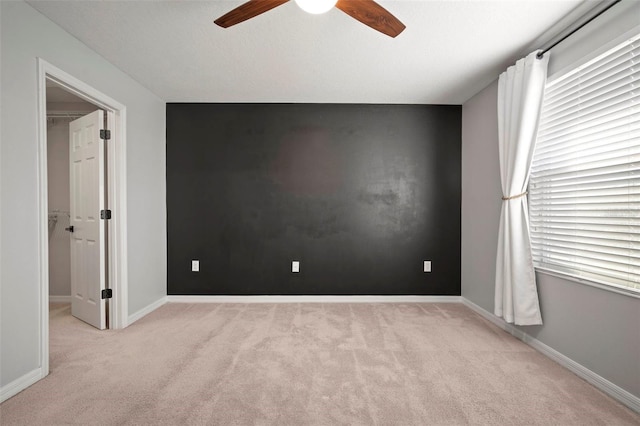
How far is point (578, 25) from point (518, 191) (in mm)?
1217

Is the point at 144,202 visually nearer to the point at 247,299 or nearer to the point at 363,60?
the point at 247,299

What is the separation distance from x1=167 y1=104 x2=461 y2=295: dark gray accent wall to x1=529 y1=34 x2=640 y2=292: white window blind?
1.48 m

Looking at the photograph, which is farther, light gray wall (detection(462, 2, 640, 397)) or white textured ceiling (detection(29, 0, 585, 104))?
white textured ceiling (detection(29, 0, 585, 104))

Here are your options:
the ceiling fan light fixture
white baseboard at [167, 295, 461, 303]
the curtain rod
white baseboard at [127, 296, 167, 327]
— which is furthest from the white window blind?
white baseboard at [127, 296, 167, 327]

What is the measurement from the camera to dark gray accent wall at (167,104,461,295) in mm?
4027

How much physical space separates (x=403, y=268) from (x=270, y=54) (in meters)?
2.88

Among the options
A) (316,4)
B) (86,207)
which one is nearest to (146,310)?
(86,207)

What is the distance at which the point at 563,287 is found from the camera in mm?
2336

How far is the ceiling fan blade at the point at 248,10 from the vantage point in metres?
1.68

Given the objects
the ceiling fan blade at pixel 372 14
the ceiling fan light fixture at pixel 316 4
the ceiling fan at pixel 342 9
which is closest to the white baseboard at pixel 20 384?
the ceiling fan at pixel 342 9

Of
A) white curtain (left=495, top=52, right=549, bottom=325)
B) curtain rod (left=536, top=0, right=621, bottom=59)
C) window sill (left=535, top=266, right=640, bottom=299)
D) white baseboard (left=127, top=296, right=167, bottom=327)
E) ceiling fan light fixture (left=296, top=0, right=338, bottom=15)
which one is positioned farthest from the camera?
white baseboard (left=127, top=296, right=167, bottom=327)

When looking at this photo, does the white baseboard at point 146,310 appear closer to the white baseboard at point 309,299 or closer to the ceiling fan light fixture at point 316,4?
the white baseboard at point 309,299

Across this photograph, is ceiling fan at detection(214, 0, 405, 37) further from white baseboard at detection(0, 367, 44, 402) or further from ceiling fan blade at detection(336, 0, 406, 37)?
white baseboard at detection(0, 367, 44, 402)

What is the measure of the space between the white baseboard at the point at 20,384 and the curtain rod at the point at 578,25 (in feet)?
14.1
